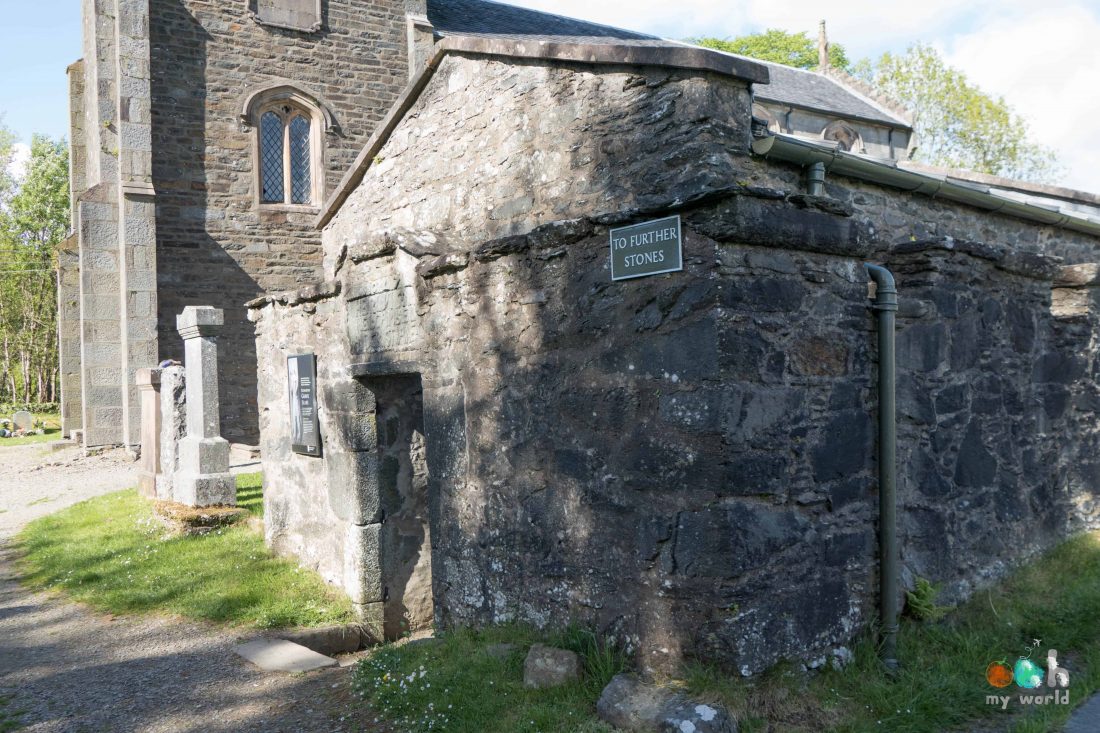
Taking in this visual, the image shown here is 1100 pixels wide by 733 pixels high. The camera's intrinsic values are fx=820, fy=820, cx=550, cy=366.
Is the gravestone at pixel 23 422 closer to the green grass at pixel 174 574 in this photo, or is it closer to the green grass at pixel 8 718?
the green grass at pixel 174 574

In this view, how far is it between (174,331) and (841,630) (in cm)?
1437

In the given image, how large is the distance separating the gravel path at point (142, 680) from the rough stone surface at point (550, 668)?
3.10 feet

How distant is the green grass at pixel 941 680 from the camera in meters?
3.49

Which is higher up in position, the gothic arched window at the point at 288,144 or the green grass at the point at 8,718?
the gothic arched window at the point at 288,144

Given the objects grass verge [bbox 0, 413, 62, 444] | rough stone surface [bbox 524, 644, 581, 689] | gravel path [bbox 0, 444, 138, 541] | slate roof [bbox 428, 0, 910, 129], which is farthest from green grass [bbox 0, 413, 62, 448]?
rough stone surface [bbox 524, 644, 581, 689]

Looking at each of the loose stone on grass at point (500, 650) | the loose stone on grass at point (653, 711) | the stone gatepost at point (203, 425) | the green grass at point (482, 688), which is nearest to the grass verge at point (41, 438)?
the stone gatepost at point (203, 425)

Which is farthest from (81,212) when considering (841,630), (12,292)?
(12,292)

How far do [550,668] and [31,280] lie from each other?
3665 cm

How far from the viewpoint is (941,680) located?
381cm

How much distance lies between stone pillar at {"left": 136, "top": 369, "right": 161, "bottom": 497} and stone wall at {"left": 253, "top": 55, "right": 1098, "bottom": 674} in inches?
204

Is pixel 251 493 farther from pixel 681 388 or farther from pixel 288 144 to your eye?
pixel 681 388

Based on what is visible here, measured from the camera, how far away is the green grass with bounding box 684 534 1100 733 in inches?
137

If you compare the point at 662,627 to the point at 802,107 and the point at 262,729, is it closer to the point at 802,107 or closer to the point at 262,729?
the point at 262,729

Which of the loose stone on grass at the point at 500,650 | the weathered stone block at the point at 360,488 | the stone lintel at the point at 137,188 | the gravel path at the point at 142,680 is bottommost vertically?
the gravel path at the point at 142,680
